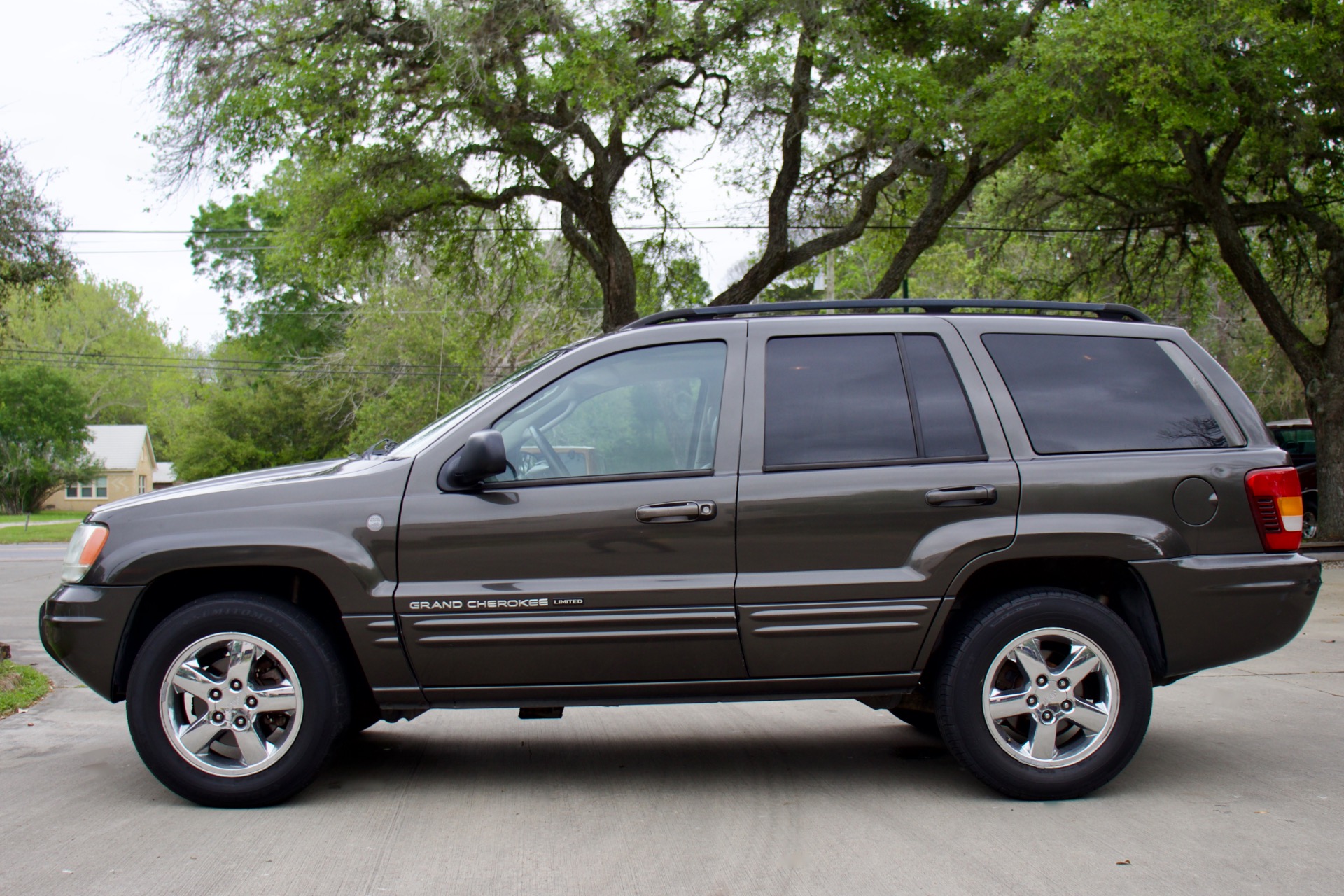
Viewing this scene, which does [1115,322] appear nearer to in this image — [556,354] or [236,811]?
[556,354]

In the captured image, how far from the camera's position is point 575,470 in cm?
461

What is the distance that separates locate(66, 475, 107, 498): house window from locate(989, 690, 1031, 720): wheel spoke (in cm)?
6738

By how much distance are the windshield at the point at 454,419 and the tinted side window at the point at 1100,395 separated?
1.92m

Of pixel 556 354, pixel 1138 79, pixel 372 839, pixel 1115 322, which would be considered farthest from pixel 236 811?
pixel 1138 79

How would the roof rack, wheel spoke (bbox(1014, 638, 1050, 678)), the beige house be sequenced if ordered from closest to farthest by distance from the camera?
wheel spoke (bbox(1014, 638, 1050, 678)) → the roof rack → the beige house

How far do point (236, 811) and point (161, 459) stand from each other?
91.4m

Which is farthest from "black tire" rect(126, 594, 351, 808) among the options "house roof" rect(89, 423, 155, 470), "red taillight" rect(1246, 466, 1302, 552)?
"house roof" rect(89, 423, 155, 470)

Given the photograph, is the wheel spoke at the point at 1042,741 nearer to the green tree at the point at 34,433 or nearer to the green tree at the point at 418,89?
the green tree at the point at 418,89

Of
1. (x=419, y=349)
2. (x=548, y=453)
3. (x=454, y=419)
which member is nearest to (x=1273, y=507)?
(x=548, y=453)

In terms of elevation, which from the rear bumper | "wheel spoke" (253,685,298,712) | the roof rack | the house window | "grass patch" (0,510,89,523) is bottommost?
"grass patch" (0,510,89,523)

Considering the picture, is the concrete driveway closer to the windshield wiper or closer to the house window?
the windshield wiper

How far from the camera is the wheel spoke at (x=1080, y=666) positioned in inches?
179

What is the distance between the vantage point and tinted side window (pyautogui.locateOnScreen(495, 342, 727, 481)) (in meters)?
4.62

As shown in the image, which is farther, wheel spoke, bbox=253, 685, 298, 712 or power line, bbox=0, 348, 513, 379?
power line, bbox=0, 348, 513, 379
